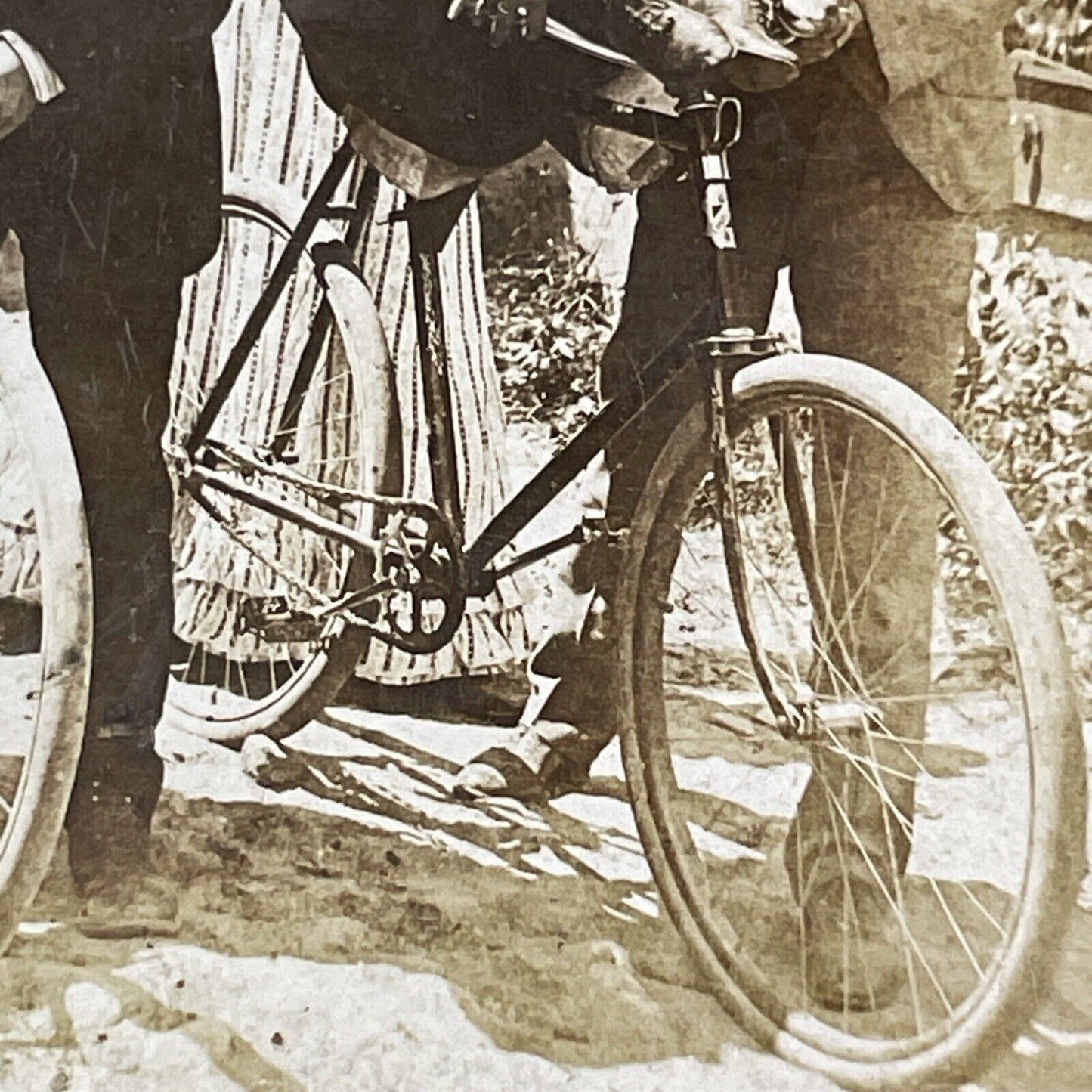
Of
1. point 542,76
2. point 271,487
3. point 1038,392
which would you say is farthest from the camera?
point 271,487

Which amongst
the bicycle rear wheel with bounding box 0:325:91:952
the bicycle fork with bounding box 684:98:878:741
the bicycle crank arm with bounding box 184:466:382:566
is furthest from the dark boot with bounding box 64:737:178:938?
the bicycle fork with bounding box 684:98:878:741

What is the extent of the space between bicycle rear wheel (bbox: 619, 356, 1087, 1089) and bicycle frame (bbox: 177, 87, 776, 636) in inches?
3.1

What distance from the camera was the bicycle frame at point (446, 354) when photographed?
68.6 inches

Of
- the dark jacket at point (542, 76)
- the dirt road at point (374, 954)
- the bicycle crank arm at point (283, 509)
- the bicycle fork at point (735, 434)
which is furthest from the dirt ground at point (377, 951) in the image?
the dark jacket at point (542, 76)

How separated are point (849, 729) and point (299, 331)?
0.90 metres

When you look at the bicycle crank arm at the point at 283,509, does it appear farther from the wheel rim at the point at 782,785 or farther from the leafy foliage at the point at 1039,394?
the leafy foliage at the point at 1039,394

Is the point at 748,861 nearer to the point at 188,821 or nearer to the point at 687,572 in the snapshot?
the point at 687,572

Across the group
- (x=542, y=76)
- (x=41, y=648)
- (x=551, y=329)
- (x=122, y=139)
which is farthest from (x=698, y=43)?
(x=41, y=648)

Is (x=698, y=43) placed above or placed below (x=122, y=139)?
above

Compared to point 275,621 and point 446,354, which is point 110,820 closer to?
point 275,621

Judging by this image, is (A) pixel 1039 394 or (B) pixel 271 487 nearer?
(A) pixel 1039 394

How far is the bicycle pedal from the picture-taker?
1.89 m

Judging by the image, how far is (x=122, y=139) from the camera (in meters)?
1.85

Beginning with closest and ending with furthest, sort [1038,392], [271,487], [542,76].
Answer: [1038,392]
[542,76]
[271,487]
